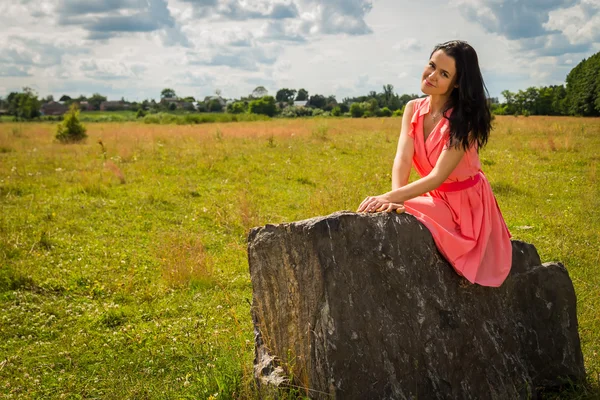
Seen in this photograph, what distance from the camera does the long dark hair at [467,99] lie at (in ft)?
13.2

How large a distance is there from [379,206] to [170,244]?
16.3 feet

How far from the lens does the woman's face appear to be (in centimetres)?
405

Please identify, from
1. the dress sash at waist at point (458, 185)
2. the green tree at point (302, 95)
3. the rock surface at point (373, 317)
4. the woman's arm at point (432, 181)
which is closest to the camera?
the rock surface at point (373, 317)

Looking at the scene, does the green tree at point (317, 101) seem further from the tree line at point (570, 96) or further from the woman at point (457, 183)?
the woman at point (457, 183)

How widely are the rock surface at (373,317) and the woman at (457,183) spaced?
0.54ft

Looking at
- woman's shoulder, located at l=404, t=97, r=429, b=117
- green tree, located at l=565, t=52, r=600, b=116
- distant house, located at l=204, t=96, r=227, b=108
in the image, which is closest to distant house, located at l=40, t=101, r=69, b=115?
distant house, located at l=204, t=96, r=227, b=108

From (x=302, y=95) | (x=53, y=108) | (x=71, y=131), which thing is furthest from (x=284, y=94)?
(x=71, y=131)

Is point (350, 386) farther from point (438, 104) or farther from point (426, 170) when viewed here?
point (438, 104)

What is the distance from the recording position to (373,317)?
141 inches

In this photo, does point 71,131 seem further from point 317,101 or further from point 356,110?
point 317,101

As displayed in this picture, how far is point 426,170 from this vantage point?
14.6 feet

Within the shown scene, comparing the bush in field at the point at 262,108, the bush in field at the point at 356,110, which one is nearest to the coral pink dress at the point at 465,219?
the bush in field at the point at 356,110

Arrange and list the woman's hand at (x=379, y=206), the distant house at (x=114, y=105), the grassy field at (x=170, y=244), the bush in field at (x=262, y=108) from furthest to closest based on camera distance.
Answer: the distant house at (x=114, y=105)
the bush in field at (x=262, y=108)
the grassy field at (x=170, y=244)
the woman's hand at (x=379, y=206)

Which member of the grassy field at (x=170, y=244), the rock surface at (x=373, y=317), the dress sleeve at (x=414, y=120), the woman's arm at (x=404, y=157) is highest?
the dress sleeve at (x=414, y=120)
